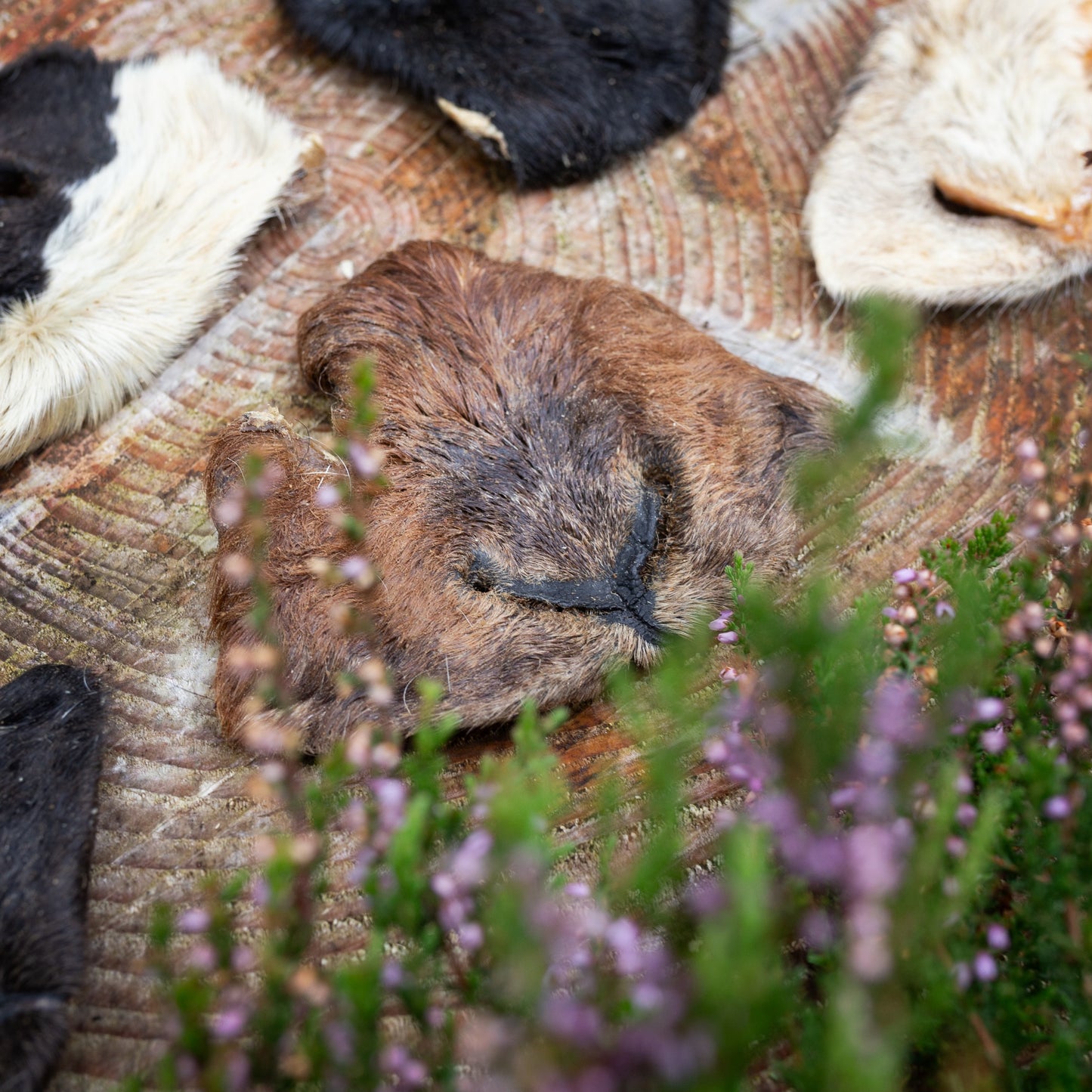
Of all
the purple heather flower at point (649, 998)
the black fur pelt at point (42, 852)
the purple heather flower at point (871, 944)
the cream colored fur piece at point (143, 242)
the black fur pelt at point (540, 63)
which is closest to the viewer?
the purple heather flower at point (871, 944)

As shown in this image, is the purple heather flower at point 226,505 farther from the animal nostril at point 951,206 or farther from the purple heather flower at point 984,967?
the animal nostril at point 951,206

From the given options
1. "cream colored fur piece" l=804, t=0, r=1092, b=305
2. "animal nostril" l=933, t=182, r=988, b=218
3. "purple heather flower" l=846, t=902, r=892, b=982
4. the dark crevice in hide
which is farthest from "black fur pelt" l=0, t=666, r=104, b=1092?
"animal nostril" l=933, t=182, r=988, b=218

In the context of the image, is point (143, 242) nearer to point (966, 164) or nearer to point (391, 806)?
point (391, 806)

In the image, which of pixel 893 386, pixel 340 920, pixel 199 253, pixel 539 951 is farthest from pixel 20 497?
pixel 893 386

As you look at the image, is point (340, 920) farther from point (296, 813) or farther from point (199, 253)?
point (199, 253)

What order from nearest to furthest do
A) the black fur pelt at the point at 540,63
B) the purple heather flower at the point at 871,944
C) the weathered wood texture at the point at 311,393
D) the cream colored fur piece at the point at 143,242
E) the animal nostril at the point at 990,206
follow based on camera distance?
the purple heather flower at the point at 871,944 → the weathered wood texture at the point at 311,393 → the cream colored fur piece at the point at 143,242 → the animal nostril at the point at 990,206 → the black fur pelt at the point at 540,63

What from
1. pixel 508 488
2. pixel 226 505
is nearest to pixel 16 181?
pixel 226 505

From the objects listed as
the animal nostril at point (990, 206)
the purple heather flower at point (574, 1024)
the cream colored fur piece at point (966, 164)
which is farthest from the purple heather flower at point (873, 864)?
the animal nostril at point (990, 206)
